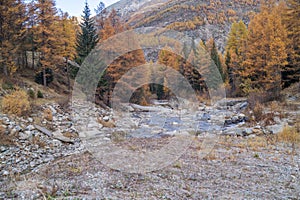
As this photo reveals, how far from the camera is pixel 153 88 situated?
3900 cm

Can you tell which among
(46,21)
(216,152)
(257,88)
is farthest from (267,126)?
(46,21)

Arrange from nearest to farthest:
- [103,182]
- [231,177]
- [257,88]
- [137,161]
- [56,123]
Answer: [103,182]
[231,177]
[137,161]
[56,123]
[257,88]

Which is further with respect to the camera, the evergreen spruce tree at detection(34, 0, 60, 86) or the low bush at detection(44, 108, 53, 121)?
the evergreen spruce tree at detection(34, 0, 60, 86)

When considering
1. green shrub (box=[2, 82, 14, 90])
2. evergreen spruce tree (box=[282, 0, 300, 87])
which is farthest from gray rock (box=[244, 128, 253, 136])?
Result: green shrub (box=[2, 82, 14, 90])

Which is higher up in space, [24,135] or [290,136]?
[24,135]

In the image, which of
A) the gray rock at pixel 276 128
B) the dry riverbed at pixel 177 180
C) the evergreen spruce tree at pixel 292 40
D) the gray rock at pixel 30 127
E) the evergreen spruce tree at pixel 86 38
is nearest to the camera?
the dry riverbed at pixel 177 180

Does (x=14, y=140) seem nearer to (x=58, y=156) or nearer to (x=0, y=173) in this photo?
(x=58, y=156)

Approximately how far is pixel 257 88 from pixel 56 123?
20.7 metres

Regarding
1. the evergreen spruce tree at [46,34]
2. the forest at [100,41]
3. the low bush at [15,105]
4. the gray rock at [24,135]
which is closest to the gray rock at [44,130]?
the gray rock at [24,135]

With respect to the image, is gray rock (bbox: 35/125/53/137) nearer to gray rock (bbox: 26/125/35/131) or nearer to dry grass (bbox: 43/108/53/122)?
gray rock (bbox: 26/125/35/131)

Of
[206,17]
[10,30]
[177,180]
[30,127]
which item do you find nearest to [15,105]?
[30,127]

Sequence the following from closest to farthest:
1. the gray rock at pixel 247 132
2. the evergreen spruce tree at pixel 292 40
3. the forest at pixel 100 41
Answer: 1. the gray rock at pixel 247 132
2. the forest at pixel 100 41
3. the evergreen spruce tree at pixel 292 40

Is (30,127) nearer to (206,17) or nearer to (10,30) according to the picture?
(10,30)

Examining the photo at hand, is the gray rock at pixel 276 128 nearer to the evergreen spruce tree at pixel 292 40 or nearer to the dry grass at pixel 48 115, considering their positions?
the evergreen spruce tree at pixel 292 40
